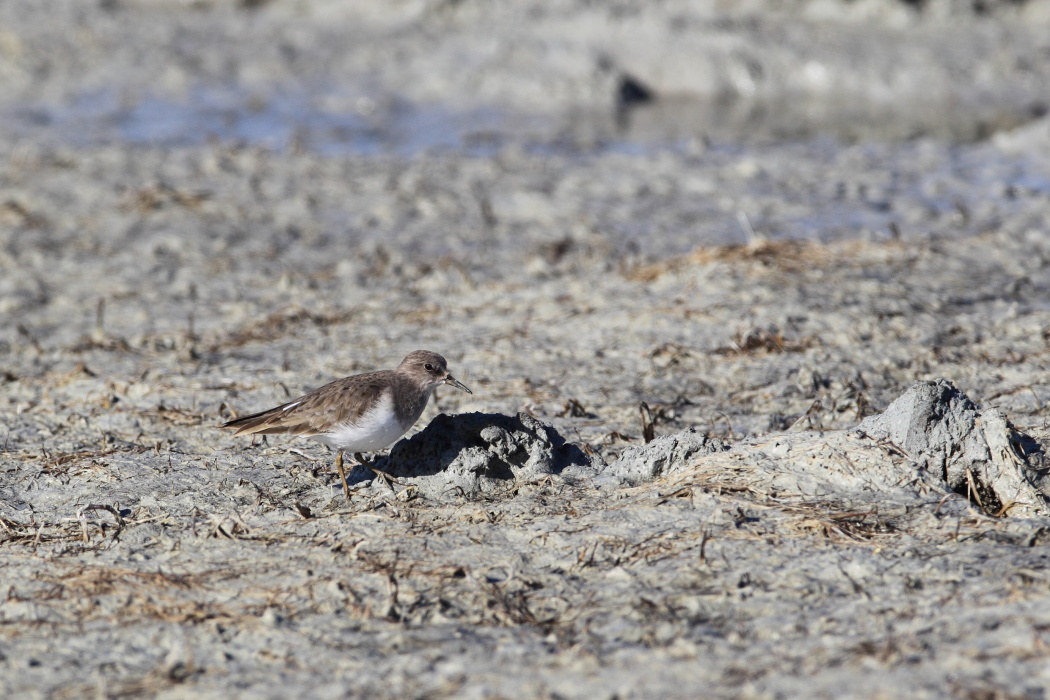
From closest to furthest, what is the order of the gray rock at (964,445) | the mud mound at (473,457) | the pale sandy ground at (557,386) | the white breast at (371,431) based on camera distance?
1. the pale sandy ground at (557,386)
2. the gray rock at (964,445)
3. the white breast at (371,431)
4. the mud mound at (473,457)

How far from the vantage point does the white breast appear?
17.0 feet

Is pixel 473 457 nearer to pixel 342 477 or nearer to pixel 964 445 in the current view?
pixel 342 477

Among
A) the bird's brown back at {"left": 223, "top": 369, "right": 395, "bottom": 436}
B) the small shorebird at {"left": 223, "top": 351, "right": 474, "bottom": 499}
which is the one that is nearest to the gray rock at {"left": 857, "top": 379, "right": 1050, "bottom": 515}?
the small shorebird at {"left": 223, "top": 351, "right": 474, "bottom": 499}

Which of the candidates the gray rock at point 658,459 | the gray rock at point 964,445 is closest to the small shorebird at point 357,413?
the gray rock at point 658,459

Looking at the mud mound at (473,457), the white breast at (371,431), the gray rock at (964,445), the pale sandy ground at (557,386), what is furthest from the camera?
the mud mound at (473,457)

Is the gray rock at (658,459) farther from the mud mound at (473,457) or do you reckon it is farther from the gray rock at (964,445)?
the gray rock at (964,445)

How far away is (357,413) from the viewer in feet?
17.1

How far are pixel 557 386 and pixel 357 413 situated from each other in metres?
1.79

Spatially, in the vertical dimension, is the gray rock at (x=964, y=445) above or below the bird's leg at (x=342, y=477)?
above

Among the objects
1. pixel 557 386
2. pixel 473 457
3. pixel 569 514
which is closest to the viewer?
pixel 569 514

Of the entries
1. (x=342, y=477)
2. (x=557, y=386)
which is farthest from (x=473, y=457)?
(x=557, y=386)

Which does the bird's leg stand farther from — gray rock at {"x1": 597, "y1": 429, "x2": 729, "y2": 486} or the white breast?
gray rock at {"x1": 597, "y1": 429, "x2": 729, "y2": 486}

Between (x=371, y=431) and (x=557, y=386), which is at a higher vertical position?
(x=371, y=431)

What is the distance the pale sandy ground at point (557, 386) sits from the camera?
4020 millimetres
